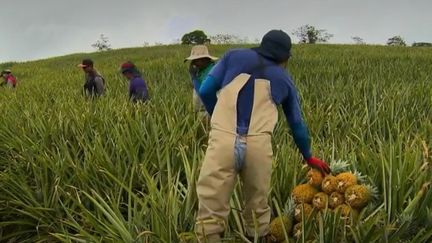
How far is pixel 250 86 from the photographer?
3070 mm

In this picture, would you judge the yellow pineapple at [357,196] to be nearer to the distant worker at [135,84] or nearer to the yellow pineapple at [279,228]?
the yellow pineapple at [279,228]

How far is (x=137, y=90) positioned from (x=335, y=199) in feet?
16.9

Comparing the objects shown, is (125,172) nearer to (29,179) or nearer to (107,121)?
(29,179)

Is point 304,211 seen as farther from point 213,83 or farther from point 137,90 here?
point 137,90

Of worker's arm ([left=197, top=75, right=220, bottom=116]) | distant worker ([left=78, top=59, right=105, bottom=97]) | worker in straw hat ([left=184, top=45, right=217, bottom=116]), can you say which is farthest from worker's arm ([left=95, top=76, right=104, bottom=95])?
worker's arm ([left=197, top=75, right=220, bottom=116])

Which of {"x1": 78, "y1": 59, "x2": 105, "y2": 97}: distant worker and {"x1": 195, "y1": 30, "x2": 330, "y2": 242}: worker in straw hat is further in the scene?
{"x1": 78, "y1": 59, "x2": 105, "y2": 97}: distant worker

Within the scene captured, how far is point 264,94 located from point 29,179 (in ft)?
8.76

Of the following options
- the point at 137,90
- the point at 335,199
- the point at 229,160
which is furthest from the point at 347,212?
the point at 137,90

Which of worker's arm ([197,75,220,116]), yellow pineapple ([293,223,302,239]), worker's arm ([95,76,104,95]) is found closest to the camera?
yellow pineapple ([293,223,302,239])

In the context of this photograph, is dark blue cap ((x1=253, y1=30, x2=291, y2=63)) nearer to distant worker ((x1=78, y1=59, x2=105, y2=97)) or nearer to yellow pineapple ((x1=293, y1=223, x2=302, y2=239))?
yellow pineapple ((x1=293, y1=223, x2=302, y2=239))

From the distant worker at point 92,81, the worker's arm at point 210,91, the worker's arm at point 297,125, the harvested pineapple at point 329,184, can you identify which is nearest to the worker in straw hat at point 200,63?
the worker's arm at point 210,91

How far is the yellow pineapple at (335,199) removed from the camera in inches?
121

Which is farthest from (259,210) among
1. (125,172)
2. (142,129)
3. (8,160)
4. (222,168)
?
(8,160)

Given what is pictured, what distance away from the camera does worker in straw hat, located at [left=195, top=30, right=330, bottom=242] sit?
3.01 metres
